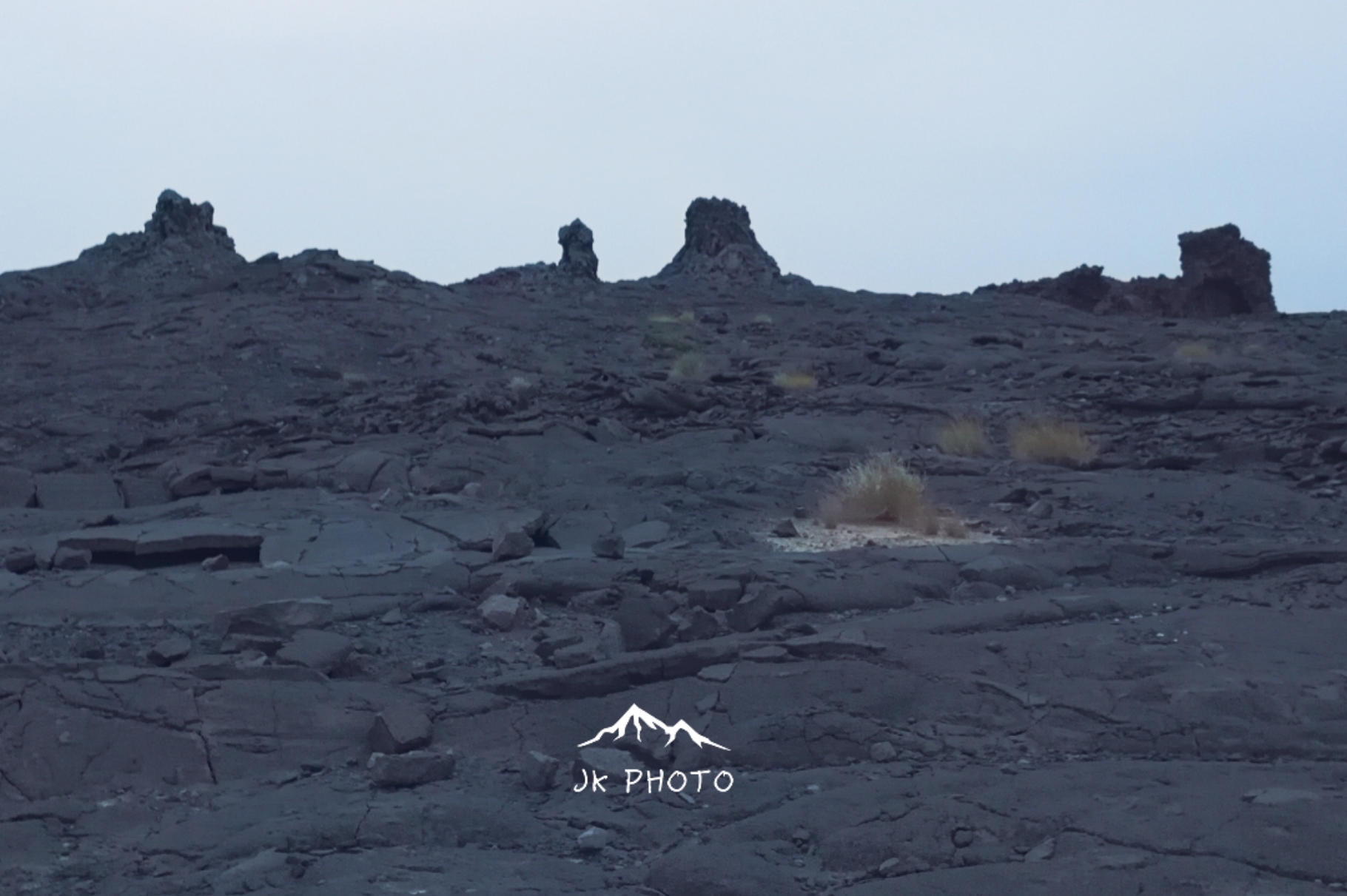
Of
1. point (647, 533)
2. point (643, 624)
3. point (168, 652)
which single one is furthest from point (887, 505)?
point (168, 652)

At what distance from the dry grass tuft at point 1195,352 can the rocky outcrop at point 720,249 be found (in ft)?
50.3

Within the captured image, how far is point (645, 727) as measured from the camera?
20.1ft

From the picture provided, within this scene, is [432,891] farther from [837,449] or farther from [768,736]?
[837,449]

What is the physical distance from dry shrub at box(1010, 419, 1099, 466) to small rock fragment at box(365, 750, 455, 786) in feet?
30.4

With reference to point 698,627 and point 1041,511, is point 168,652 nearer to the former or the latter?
point 698,627

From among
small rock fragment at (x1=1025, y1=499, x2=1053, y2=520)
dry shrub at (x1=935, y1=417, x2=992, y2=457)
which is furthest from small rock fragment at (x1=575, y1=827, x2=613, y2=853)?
dry shrub at (x1=935, y1=417, x2=992, y2=457)

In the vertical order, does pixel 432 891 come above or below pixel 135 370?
below

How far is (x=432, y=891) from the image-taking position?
181 inches

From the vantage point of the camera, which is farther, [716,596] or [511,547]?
[511,547]

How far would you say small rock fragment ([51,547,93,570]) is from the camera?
9500 millimetres

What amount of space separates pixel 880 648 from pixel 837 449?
7.86 meters

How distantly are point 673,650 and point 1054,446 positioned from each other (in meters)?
7.98

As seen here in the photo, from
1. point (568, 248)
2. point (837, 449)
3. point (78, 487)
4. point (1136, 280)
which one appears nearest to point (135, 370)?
point (78, 487)

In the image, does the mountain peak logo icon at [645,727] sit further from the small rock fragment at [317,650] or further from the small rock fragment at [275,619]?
the small rock fragment at [275,619]
